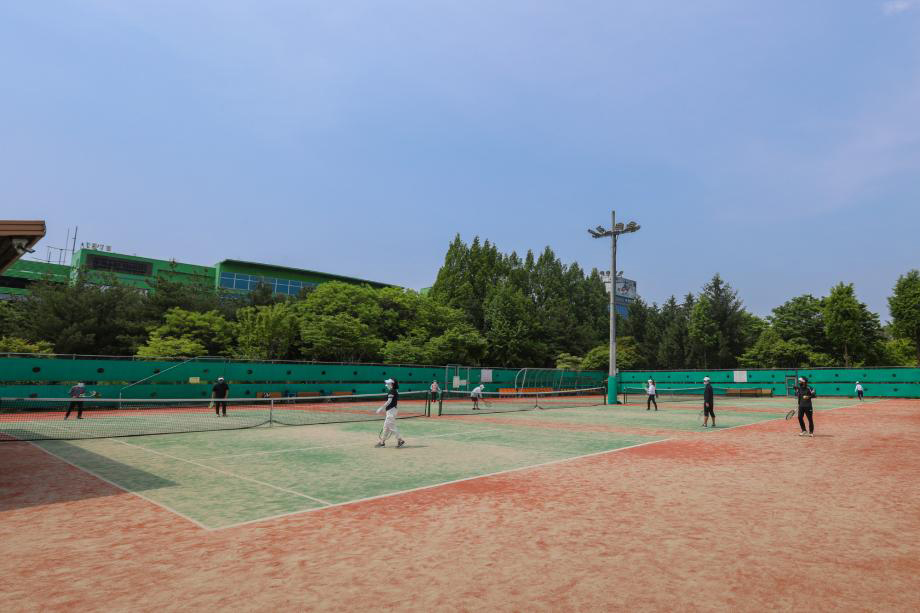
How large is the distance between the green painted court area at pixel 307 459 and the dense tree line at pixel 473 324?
23.6 metres

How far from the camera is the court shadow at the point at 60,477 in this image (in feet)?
29.2

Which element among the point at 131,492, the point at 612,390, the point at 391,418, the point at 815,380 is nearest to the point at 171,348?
the point at 391,418

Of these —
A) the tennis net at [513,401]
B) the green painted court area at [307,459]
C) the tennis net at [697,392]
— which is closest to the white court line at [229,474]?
the green painted court area at [307,459]

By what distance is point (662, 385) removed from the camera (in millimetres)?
54312

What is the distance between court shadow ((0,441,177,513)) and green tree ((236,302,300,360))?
26.1 m

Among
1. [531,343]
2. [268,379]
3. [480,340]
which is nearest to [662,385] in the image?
[531,343]

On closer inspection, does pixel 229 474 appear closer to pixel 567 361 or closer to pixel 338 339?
pixel 338 339

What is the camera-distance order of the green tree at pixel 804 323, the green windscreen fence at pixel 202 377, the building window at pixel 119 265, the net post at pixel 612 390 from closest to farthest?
the green windscreen fence at pixel 202 377
the net post at pixel 612 390
the green tree at pixel 804 323
the building window at pixel 119 265

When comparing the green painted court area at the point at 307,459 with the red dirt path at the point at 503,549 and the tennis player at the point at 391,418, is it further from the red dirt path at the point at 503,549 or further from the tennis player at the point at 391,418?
the red dirt path at the point at 503,549

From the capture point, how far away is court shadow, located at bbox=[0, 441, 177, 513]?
8914mm

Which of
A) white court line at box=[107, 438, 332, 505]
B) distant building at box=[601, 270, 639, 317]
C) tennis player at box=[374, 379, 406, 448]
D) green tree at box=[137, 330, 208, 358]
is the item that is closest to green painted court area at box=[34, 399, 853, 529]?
white court line at box=[107, 438, 332, 505]

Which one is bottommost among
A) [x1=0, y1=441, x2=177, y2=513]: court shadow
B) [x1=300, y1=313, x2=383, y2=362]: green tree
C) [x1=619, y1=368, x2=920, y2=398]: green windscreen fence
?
[x1=0, y1=441, x2=177, y2=513]: court shadow

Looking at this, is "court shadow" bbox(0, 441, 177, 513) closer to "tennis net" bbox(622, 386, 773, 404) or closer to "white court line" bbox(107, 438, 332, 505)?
"white court line" bbox(107, 438, 332, 505)

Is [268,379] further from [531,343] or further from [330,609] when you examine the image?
[531,343]
